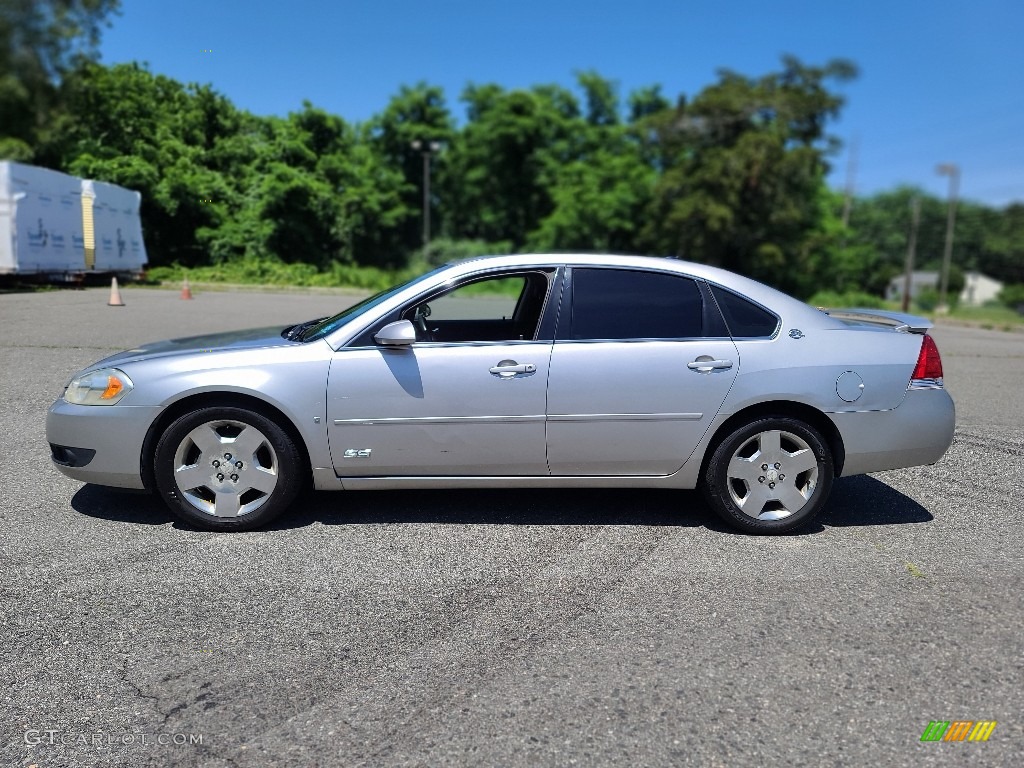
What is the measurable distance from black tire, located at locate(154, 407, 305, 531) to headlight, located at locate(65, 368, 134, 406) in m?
0.35

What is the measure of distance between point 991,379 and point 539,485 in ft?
29.7

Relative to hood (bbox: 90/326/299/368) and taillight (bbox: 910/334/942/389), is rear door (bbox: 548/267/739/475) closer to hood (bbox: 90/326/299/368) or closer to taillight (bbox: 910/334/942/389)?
taillight (bbox: 910/334/942/389)

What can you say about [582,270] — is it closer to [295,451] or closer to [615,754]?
[295,451]

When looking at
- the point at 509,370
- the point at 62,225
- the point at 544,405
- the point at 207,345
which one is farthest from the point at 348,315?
the point at 62,225

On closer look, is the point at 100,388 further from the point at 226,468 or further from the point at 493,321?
the point at 493,321

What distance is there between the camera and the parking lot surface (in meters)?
2.62

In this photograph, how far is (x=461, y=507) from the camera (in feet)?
16.2

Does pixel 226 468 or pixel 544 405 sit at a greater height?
pixel 544 405

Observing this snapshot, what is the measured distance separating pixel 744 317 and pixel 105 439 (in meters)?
3.60

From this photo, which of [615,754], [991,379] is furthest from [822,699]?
[991,379]

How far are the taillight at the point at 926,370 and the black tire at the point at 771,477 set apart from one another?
0.66 m

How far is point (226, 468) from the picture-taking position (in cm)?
439

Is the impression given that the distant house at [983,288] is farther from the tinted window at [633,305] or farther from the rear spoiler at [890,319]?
the tinted window at [633,305]

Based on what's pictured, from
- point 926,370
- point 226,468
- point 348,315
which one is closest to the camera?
point 226,468
